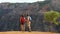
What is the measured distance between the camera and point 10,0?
1375 cm

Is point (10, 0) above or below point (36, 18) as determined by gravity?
above

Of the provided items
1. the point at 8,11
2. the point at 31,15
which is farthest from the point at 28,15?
the point at 8,11

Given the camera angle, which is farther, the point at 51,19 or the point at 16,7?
the point at 16,7

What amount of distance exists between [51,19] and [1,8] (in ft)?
11.7

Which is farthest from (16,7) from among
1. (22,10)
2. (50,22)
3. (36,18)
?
(50,22)

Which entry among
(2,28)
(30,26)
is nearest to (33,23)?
(30,26)

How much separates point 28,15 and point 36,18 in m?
0.58

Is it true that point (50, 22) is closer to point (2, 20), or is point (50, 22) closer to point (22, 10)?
point (22, 10)

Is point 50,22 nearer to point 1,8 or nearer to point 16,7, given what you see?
point 16,7

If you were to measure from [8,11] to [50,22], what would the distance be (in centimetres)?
292

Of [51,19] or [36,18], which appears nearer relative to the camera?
[51,19]

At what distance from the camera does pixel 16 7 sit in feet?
45.8

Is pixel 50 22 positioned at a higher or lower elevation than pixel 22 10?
lower

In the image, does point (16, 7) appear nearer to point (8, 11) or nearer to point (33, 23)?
point (8, 11)
